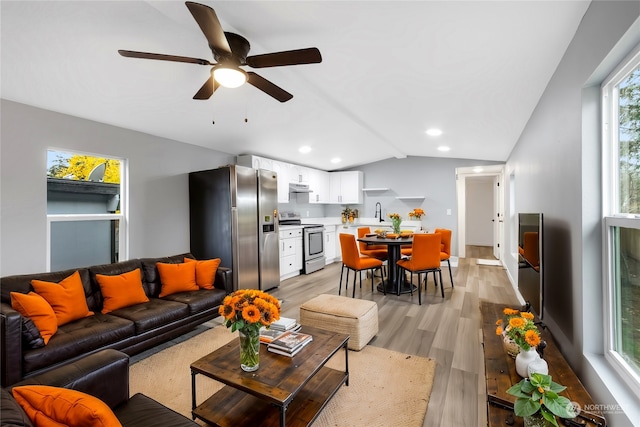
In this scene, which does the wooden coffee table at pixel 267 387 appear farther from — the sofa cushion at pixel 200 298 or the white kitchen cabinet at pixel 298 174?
the white kitchen cabinet at pixel 298 174

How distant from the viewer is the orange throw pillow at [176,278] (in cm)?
316

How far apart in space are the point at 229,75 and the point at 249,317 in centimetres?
154

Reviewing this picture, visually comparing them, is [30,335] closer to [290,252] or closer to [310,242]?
[290,252]

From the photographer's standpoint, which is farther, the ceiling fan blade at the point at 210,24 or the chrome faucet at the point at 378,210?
the chrome faucet at the point at 378,210

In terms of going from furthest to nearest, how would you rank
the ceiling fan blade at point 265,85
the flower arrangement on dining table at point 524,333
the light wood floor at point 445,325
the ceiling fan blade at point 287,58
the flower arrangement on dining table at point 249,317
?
the ceiling fan blade at point 265,85 < the light wood floor at point 445,325 < the ceiling fan blade at point 287,58 < the flower arrangement on dining table at point 249,317 < the flower arrangement on dining table at point 524,333

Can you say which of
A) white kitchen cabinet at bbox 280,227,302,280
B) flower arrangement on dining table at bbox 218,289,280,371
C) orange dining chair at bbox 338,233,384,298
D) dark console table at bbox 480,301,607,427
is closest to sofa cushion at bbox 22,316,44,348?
flower arrangement on dining table at bbox 218,289,280,371

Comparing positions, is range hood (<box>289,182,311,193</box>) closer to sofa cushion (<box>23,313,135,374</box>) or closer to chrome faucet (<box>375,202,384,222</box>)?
chrome faucet (<box>375,202,384,222</box>)

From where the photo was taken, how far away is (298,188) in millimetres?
6293

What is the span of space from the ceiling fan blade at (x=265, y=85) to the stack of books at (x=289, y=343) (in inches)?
70.8

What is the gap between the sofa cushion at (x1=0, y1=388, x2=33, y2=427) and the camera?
2.75 ft

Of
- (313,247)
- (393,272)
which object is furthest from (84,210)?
(393,272)

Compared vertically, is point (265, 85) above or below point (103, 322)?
above

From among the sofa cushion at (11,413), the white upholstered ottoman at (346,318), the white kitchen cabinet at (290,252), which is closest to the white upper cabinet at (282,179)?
the white kitchen cabinet at (290,252)

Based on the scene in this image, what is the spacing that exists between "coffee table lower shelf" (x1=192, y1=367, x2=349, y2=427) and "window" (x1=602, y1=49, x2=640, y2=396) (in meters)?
1.52
